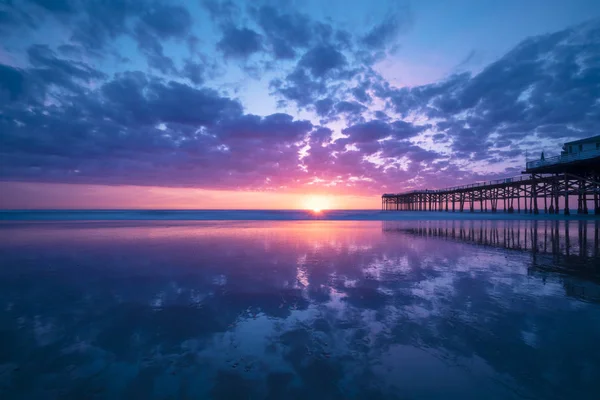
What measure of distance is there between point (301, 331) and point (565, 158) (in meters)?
44.5

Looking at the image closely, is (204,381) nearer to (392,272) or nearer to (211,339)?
(211,339)

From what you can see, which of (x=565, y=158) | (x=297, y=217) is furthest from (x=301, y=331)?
(x=297, y=217)

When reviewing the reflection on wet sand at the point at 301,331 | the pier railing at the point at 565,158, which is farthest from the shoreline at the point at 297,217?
the reflection on wet sand at the point at 301,331

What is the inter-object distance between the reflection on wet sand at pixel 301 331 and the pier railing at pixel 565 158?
109 feet

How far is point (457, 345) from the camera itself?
406 centimetres

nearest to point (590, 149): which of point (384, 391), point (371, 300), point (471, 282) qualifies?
point (471, 282)

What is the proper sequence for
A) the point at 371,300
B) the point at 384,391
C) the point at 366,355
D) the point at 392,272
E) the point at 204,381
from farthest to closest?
the point at 392,272 → the point at 371,300 → the point at 366,355 → the point at 204,381 → the point at 384,391

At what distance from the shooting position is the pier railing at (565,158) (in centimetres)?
3155

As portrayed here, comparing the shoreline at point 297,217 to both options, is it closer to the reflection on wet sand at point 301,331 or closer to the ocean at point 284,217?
the ocean at point 284,217

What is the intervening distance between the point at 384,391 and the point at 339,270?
18.7 ft

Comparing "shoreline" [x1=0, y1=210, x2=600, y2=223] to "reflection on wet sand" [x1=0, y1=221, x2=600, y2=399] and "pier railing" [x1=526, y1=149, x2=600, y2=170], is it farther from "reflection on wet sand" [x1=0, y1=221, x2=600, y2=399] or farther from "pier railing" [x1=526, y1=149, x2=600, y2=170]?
"reflection on wet sand" [x1=0, y1=221, x2=600, y2=399]

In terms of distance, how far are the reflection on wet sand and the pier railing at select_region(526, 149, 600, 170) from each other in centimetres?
3325

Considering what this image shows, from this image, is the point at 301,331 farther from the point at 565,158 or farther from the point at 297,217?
the point at 297,217

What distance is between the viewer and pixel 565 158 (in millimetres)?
34125
